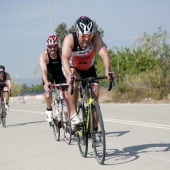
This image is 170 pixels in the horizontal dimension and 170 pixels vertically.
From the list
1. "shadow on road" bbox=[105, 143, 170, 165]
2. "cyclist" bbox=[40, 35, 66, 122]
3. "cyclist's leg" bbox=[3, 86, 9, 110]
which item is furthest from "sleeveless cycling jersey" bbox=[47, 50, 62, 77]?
"cyclist's leg" bbox=[3, 86, 9, 110]

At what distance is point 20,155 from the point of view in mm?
7020

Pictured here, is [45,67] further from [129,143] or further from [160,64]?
[160,64]

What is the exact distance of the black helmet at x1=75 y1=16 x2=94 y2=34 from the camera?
588 centimetres

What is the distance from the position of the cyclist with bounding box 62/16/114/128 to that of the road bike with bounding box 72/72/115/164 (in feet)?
0.31

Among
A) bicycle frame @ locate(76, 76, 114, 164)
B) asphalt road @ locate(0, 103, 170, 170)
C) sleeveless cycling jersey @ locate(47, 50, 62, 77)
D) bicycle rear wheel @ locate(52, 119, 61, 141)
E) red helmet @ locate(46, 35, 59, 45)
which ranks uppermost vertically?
red helmet @ locate(46, 35, 59, 45)

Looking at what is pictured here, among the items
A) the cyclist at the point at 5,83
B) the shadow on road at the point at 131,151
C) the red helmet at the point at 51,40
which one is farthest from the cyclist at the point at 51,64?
the cyclist at the point at 5,83

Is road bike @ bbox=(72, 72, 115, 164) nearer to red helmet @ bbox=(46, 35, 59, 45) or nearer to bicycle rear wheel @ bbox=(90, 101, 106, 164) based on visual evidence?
bicycle rear wheel @ bbox=(90, 101, 106, 164)

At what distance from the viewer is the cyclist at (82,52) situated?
19.4 feet

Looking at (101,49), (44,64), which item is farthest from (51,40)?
(101,49)

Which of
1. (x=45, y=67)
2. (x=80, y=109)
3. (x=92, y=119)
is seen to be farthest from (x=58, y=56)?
(x=92, y=119)

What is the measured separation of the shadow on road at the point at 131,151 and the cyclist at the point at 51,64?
210 cm

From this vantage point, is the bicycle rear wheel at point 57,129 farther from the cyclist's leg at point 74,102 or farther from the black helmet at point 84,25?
the black helmet at point 84,25

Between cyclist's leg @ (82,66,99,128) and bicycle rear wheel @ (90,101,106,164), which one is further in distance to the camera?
cyclist's leg @ (82,66,99,128)

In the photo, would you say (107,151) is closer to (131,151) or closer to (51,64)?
(131,151)
